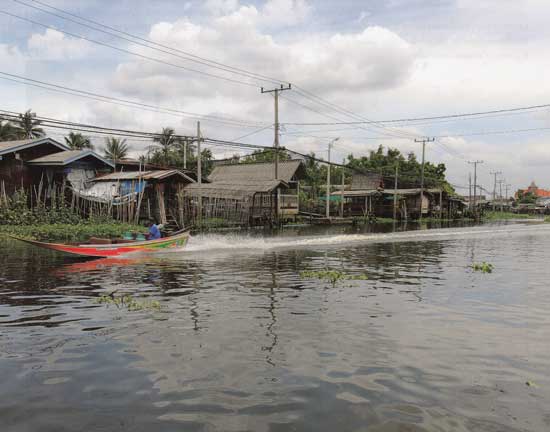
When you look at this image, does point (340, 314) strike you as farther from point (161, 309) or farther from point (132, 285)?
point (132, 285)

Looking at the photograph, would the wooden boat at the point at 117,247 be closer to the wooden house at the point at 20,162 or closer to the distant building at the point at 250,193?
the distant building at the point at 250,193

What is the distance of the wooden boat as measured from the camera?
15.9 m

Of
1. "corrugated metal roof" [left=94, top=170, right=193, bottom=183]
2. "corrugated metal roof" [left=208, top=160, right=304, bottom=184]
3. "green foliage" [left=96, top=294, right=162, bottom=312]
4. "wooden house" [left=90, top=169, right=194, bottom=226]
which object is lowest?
"green foliage" [left=96, top=294, right=162, bottom=312]

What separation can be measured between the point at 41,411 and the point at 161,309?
4.46 meters

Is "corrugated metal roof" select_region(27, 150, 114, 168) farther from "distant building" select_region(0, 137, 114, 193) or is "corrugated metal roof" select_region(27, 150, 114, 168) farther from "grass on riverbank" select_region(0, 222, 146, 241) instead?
"grass on riverbank" select_region(0, 222, 146, 241)

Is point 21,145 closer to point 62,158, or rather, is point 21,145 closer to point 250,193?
point 62,158

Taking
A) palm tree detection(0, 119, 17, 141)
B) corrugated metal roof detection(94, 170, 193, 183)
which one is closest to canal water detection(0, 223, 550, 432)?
corrugated metal roof detection(94, 170, 193, 183)

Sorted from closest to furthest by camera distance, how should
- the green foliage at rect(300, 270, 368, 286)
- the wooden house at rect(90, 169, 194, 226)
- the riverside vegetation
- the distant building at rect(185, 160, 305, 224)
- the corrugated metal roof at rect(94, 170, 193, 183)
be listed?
the green foliage at rect(300, 270, 368, 286) < the riverside vegetation < the wooden house at rect(90, 169, 194, 226) < the corrugated metal roof at rect(94, 170, 193, 183) < the distant building at rect(185, 160, 305, 224)

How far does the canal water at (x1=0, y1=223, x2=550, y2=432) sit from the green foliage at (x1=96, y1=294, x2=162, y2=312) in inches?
4.5

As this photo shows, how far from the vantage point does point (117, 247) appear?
17250 millimetres

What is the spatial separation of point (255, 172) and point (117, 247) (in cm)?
2921

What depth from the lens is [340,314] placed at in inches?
363

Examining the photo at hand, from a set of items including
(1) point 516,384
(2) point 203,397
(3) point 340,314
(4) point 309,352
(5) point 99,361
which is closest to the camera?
(2) point 203,397

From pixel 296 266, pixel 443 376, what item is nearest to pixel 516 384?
pixel 443 376
